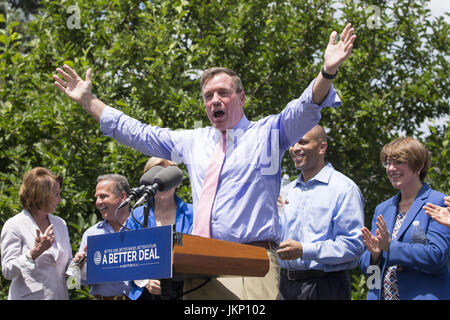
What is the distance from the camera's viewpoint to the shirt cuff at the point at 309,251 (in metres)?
3.88

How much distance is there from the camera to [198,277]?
9.07 feet

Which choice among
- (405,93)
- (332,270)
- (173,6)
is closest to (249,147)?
(332,270)

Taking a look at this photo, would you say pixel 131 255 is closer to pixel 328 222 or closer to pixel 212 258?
pixel 212 258

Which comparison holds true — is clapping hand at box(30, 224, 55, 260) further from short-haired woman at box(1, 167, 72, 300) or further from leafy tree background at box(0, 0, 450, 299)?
leafy tree background at box(0, 0, 450, 299)

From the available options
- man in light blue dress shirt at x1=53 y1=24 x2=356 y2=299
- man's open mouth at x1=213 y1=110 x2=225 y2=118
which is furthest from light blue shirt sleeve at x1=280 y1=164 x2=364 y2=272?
man's open mouth at x1=213 y1=110 x2=225 y2=118

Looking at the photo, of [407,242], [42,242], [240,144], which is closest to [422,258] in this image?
[407,242]

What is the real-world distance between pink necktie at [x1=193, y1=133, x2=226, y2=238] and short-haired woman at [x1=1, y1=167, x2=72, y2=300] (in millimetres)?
1892

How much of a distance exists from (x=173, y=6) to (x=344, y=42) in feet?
14.2

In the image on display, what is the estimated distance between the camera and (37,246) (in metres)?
4.60

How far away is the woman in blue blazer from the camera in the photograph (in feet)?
12.6

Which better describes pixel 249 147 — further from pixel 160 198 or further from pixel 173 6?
pixel 173 6

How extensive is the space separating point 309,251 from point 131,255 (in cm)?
174

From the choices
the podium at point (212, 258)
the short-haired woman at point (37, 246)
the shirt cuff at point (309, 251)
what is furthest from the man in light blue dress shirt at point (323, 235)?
the short-haired woman at point (37, 246)

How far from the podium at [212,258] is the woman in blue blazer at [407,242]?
4.80 feet
